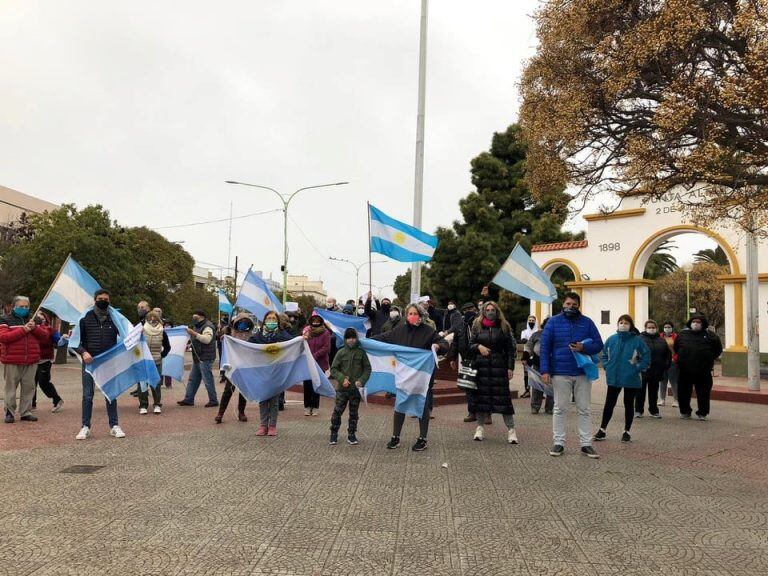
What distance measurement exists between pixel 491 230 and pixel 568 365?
33552mm

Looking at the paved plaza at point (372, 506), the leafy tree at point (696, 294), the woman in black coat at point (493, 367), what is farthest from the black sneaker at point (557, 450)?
the leafy tree at point (696, 294)

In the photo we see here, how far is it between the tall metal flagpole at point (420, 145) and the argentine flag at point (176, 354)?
520 cm

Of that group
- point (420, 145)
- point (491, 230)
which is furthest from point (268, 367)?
point (491, 230)

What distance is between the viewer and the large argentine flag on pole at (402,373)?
27.7 ft

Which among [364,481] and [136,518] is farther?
[364,481]

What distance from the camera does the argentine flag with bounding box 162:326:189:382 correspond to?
1407 centimetres

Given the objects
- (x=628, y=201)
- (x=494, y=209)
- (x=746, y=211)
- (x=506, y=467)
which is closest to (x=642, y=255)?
(x=628, y=201)

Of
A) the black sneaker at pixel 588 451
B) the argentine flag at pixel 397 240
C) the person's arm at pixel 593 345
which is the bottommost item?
the black sneaker at pixel 588 451

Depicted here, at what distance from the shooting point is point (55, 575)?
3852mm

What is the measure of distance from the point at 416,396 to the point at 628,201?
23228 mm

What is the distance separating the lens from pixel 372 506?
5469 mm

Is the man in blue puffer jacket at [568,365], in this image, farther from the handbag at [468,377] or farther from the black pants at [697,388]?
the black pants at [697,388]

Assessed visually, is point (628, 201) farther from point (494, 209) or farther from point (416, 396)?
point (416, 396)

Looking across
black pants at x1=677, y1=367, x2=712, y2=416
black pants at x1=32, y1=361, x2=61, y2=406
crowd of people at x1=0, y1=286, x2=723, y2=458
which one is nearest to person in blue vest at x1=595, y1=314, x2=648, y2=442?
crowd of people at x1=0, y1=286, x2=723, y2=458
